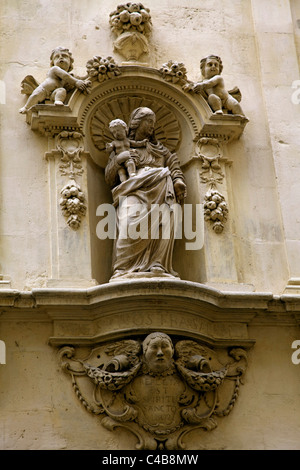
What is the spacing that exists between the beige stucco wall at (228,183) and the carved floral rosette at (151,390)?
0.12m

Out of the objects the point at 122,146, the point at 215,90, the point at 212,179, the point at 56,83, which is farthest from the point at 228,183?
the point at 56,83

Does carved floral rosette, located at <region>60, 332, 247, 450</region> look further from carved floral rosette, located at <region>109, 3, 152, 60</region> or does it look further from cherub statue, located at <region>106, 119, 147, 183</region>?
carved floral rosette, located at <region>109, 3, 152, 60</region>

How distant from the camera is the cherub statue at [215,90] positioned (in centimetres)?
1081

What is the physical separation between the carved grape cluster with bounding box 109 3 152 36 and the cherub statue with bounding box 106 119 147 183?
1.19m

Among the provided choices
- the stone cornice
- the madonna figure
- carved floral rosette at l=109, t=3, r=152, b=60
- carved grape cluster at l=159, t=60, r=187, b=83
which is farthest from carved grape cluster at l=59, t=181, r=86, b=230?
carved floral rosette at l=109, t=3, r=152, b=60

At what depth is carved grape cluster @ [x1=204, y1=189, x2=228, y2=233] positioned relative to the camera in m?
10.3

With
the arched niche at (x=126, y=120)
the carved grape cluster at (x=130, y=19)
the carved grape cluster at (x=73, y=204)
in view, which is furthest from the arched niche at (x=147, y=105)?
the carved grape cluster at (x=73, y=204)

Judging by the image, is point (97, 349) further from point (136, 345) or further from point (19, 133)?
point (19, 133)

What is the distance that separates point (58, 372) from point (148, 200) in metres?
1.86

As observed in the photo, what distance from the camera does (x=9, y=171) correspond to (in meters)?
10.4

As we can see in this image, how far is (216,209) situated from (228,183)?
42 cm

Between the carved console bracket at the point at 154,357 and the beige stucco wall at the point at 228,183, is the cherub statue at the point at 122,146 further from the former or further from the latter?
the carved console bracket at the point at 154,357
